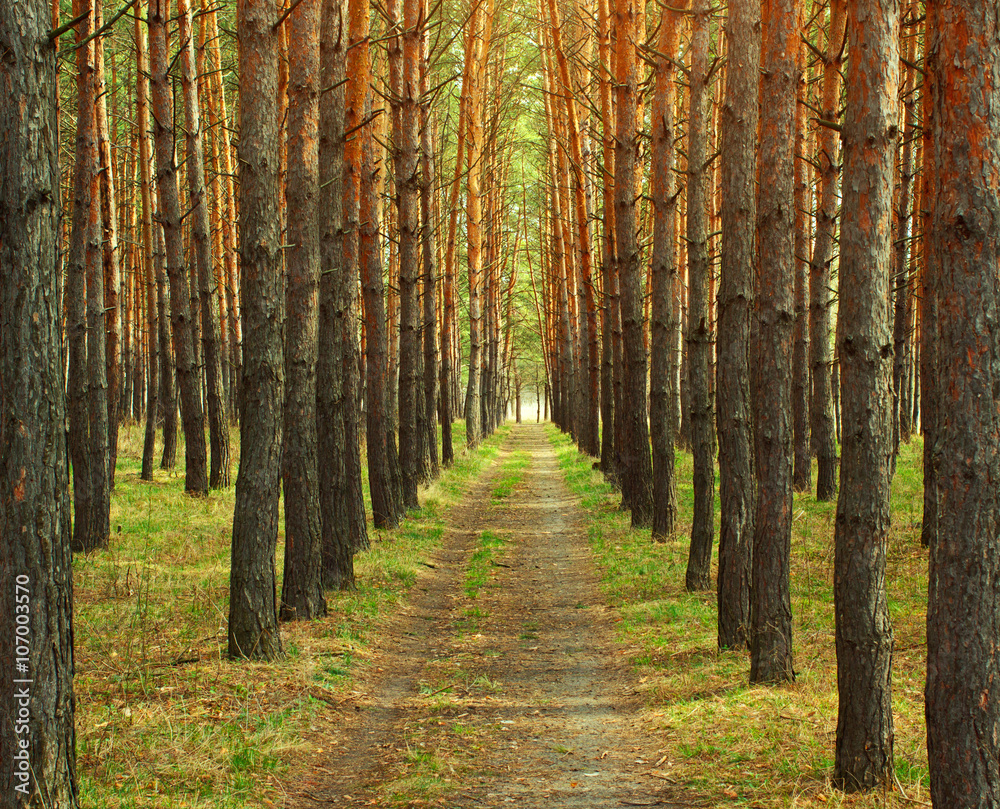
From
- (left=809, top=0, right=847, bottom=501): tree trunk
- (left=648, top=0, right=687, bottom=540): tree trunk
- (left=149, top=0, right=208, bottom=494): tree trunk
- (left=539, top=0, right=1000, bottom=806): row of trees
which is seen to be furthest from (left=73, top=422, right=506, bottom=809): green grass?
(left=809, top=0, right=847, bottom=501): tree trunk

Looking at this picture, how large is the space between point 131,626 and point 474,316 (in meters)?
19.5

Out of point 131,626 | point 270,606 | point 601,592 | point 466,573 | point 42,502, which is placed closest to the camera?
point 42,502

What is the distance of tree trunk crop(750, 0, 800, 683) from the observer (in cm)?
583

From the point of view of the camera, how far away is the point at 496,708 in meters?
5.89

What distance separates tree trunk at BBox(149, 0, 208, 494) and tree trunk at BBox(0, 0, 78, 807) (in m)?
10.4

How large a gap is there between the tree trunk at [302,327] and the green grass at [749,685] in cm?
308

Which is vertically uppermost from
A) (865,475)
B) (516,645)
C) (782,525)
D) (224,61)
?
(224,61)

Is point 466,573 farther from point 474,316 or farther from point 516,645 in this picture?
point 474,316

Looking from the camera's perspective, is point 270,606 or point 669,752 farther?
point 270,606

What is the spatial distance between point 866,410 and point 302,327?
16.8 feet

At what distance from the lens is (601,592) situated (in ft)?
30.9

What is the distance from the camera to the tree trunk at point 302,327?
7562 mm

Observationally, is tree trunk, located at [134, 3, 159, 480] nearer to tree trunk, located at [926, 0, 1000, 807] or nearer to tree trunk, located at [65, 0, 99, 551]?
tree trunk, located at [65, 0, 99, 551]

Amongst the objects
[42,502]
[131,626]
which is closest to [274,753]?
[42,502]
